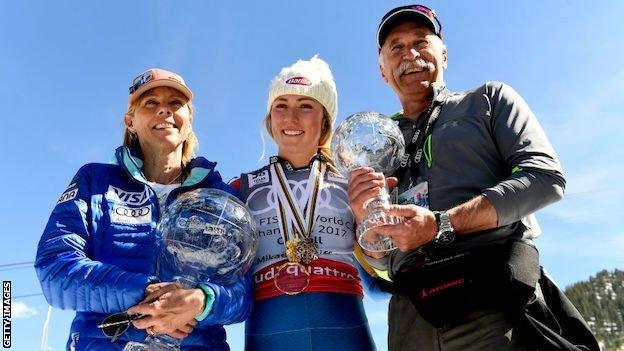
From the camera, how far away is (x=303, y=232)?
325 cm

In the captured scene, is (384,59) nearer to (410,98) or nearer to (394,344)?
(410,98)

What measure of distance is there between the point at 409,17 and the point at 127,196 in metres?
2.12

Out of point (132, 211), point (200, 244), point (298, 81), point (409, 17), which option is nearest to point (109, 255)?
point (132, 211)

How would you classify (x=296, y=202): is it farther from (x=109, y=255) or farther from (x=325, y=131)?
(x=109, y=255)

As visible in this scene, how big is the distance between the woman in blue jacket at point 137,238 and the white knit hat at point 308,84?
599 millimetres

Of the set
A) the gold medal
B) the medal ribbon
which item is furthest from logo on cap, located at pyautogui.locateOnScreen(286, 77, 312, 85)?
the gold medal

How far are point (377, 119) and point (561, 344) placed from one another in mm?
1383

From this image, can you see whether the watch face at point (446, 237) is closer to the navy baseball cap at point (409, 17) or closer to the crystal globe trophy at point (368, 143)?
the crystal globe trophy at point (368, 143)

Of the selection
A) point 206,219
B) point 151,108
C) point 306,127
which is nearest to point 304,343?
point 206,219

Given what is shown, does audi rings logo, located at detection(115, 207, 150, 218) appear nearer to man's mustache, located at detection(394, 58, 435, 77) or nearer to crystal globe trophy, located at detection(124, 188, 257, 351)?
crystal globe trophy, located at detection(124, 188, 257, 351)

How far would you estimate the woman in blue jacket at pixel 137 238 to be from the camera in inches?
96.7

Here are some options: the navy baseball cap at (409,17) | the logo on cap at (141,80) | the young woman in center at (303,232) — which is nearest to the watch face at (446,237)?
the young woman in center at (303,232)

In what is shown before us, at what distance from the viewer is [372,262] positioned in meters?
3.13

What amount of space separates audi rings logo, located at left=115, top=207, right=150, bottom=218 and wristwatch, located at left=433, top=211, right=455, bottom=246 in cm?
159
